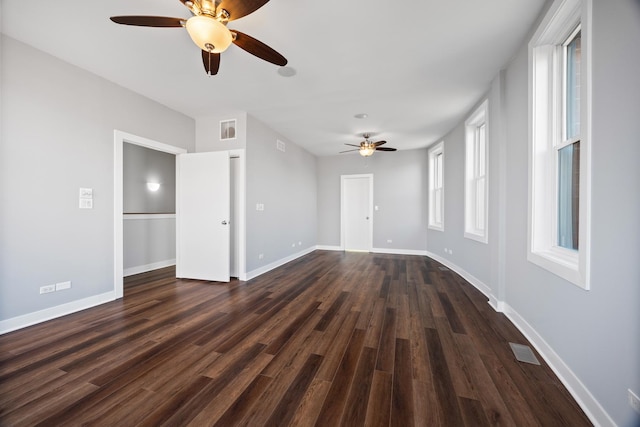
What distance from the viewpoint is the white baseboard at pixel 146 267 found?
442 cm

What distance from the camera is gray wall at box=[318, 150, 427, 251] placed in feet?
21.2

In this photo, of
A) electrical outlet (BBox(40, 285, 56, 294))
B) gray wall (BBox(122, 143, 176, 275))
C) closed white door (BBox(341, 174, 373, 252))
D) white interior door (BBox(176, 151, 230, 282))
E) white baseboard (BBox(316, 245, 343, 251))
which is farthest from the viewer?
white baseboard (BBox(316, 245, 343, 251))

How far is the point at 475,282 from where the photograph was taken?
3.72 metres

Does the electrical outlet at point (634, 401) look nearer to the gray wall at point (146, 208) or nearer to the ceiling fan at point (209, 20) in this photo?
the ceiling fan at point (209, 20)

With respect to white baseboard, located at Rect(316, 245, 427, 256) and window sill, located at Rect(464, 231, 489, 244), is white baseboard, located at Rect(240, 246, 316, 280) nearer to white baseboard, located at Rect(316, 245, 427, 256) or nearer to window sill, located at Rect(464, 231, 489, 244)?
white baseboard, located at Rect(316, 245, 427, 256)

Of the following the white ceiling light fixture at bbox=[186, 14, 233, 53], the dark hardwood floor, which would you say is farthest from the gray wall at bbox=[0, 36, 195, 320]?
the white ceiling light fixture at bbox=[186, 14, 233, 53]

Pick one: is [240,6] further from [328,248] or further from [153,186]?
[328,248]

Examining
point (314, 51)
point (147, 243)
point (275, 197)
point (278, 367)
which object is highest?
point (314, 51)

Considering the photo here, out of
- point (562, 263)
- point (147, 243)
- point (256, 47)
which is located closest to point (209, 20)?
point (256, 47)

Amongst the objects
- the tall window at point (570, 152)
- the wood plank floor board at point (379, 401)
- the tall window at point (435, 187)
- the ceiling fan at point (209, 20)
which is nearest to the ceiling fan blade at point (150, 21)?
the ceiling fan at point (209, 20)

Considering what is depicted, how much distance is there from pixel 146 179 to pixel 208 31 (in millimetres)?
4719

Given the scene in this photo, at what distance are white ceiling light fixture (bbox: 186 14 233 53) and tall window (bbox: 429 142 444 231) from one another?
17.3ft

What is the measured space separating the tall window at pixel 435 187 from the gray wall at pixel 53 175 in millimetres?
6104

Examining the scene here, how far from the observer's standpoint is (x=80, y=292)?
2844 millimetres
